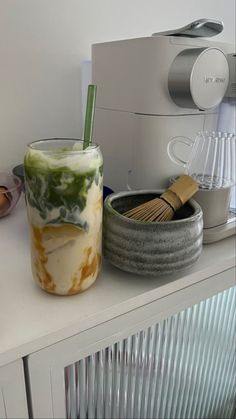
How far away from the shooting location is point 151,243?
400 millimetres

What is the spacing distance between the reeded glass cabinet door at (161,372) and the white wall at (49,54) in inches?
18.6

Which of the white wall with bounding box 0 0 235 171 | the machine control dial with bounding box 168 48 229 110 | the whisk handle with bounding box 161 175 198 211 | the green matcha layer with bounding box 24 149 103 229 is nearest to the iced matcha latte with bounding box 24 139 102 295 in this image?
the green matcha layer with bounding box 24 149 103 229

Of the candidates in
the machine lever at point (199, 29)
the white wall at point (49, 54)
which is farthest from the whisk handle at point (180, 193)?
the white wall at point (49, 54)

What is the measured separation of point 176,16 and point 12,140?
→ 536 millimetres

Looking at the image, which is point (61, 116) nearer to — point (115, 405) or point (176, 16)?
point (176, 16)

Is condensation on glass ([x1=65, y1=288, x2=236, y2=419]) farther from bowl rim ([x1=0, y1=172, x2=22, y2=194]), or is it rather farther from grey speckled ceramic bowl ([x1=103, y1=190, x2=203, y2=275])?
bowl rim ([x1=0, y1=172, x2=22, y2=194])

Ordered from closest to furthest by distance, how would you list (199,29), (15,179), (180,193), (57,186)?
(57,186) → (180,193) → (199,29) → (15,179)

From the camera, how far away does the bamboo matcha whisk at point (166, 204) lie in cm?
44

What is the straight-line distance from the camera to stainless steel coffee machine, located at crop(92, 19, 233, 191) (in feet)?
1.74

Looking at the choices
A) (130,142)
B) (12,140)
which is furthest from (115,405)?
(12,140)

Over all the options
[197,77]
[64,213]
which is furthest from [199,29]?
[64,213]

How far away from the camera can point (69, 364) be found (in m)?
0.41

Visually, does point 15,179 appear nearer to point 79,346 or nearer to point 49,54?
point 49,54

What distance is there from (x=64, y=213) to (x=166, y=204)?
151 millimetres
